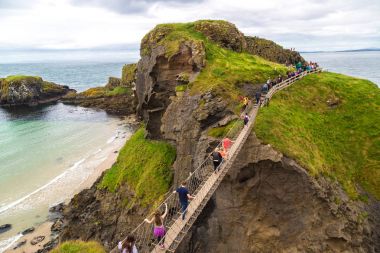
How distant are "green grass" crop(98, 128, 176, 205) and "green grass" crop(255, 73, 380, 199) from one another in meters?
11.6

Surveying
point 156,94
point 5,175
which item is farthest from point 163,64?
point 5,175

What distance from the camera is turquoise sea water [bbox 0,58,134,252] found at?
41.0 meters

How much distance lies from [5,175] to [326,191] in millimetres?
44935

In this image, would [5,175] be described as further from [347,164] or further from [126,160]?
[347,164]

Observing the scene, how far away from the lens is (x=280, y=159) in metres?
21.9

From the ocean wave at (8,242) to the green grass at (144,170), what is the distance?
31.3 feet

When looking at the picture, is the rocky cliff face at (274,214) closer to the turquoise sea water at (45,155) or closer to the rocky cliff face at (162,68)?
the rocky cliff face at (162,68)

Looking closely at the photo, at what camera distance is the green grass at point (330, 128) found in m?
24.0

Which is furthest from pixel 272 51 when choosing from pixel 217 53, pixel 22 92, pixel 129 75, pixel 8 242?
pixel 22 92

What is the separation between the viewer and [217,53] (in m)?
37.1

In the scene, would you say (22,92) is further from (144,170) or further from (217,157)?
(217,157)

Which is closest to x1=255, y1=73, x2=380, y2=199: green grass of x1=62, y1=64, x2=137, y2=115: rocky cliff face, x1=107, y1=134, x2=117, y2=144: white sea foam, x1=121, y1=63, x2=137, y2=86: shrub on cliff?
x1=107, y1=134, x2=117, y2=144: white sea foam

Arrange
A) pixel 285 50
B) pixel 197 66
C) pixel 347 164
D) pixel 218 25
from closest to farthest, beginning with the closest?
pixel 347 164
pixel 197 66
pixel 218 25
pixel 285 50

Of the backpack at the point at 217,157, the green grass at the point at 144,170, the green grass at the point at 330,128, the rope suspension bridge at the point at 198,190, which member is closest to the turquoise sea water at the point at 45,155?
the green grass at the point at 144,170
